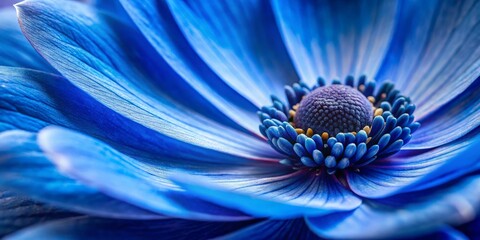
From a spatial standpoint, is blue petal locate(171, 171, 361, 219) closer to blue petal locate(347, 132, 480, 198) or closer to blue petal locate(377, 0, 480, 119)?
blue petal locate(347, 132, 480, 198)

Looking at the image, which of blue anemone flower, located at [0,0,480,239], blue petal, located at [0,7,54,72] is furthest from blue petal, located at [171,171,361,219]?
blue petal, located at [0,7,54,72]

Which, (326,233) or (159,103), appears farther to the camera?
(159,103)

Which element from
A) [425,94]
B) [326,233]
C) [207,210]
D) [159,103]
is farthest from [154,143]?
[425,94]

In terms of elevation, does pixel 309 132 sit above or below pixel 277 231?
above

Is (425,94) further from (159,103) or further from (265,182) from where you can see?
(159,103)

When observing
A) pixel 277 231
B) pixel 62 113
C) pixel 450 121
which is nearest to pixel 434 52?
pixel 450 121

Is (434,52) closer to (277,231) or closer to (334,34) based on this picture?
(334,34)
